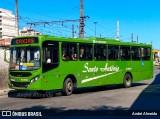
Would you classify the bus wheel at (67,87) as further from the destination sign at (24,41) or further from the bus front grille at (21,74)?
the destination sign at (24,41)

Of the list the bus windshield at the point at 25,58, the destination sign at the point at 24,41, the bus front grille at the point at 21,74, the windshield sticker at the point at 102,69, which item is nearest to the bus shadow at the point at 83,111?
the bus front grille at the point at 21,74

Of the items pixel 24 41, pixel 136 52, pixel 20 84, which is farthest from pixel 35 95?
pixel 136 52

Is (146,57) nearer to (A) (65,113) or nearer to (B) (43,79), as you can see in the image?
(B) (43,79)

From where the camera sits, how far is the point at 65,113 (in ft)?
39.4

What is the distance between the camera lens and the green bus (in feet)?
56.1

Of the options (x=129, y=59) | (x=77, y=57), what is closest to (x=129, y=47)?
(x=129, y=59)

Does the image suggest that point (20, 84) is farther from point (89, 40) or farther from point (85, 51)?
point (89, 40)

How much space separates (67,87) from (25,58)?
107 inches

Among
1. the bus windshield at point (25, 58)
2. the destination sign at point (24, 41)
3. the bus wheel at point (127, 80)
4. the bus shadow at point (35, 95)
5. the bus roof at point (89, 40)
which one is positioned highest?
the bus roof at point (89, 40)

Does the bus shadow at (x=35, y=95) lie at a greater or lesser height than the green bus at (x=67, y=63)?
lesser

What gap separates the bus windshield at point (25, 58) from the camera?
17047mm

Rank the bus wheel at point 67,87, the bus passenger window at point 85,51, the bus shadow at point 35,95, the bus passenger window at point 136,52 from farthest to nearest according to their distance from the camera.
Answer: the bus passenger window at point 136,52
the bus passenger window at point 85,51
the bus wheel at point 67,87
the bus shadow at point 35,95

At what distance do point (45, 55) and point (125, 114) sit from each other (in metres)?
6.50

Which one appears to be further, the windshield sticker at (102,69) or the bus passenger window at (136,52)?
the bus passenger window at (136,52)
